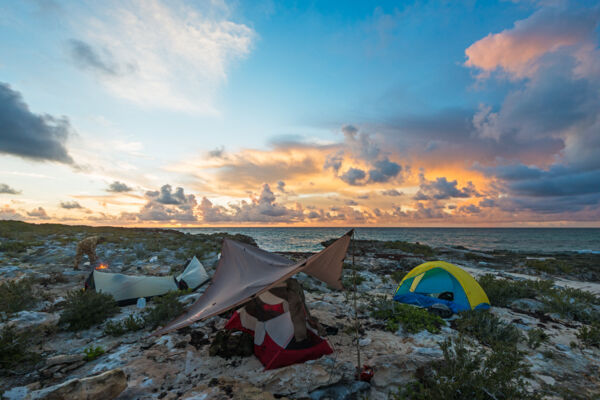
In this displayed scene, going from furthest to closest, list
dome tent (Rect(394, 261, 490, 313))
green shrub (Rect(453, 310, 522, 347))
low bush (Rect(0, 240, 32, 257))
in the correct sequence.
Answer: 1. low bush (Rect(0, 240, 32, 257))
2. dome tent (Rect(394, 261, 490, 313))
3. green shrub (Rect(453, 310, 522, 347))

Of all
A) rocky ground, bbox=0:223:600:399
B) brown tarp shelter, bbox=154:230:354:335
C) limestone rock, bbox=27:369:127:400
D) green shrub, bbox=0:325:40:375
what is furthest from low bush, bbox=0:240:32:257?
limestone rock, bbox=27:369:127:400

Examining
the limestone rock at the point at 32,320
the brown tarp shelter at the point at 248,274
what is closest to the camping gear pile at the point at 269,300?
the brown tarp shelter at the point at 248,274

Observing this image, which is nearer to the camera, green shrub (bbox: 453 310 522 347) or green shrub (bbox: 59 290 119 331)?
green shrub (bbox: 453 310 522 347)

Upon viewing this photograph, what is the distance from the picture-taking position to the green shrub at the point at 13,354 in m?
4.45

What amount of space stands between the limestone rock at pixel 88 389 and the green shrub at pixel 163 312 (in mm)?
2906

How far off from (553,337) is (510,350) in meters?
4.45

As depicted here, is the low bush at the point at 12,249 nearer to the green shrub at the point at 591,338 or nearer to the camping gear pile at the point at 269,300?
the camping gear pile at the point at 269,300

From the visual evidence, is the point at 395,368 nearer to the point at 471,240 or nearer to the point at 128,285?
the point at 128,285

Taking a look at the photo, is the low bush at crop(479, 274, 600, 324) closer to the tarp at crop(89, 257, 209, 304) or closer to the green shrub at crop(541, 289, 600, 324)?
the green shrub at crop(541, 289, 600, 324)

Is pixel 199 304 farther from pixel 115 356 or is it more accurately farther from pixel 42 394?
pixel 42 394

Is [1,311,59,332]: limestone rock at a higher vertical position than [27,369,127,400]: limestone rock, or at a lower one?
lower

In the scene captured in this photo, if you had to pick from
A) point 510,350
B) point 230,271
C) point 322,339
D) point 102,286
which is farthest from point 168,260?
point 510,350

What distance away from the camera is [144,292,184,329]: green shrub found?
21.5 feet

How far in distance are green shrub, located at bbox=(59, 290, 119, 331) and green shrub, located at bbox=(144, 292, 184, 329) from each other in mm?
1048
